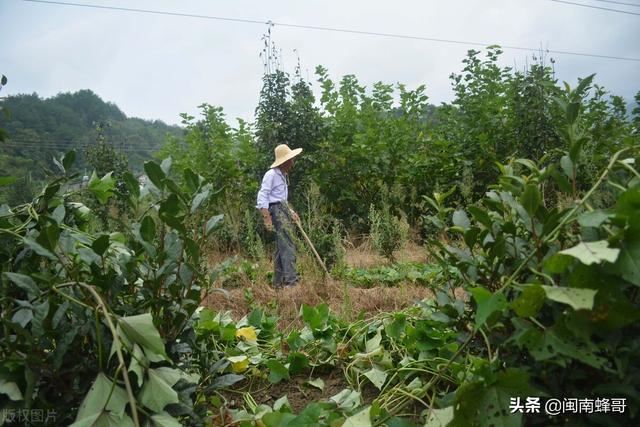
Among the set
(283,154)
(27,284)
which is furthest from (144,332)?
(283,154)

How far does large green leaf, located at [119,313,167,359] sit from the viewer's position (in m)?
0.91

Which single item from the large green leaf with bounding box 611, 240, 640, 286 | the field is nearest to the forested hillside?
the field

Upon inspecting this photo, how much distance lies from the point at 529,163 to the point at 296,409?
43.4 inches

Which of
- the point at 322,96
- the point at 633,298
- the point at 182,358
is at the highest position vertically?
the point at 322,96

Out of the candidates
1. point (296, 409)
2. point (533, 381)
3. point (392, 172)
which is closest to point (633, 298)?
point (533, 381)

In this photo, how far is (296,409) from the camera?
1549mm

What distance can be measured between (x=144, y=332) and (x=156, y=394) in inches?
6.8

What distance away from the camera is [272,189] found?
5645 mm

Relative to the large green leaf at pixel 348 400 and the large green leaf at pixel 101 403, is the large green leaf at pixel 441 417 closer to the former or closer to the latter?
the large green leaf at pixel 348 400

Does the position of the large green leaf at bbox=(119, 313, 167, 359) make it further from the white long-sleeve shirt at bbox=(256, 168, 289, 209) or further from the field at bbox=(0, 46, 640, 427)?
the white long-sleeve shirt at bbox=(256, 168, 289, 209)

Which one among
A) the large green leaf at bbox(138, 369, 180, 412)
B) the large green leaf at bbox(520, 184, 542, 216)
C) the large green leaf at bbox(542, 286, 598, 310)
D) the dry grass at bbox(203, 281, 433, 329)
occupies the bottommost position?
the dry grass at bbox(203, 281, 433, 329)

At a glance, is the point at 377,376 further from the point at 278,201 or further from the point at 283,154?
the point at 283,154

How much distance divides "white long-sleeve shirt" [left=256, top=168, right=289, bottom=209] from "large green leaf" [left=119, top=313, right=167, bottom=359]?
4646mm

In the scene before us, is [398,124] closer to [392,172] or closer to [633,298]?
[392,172]
